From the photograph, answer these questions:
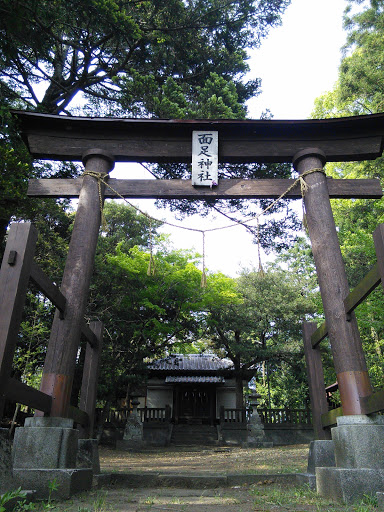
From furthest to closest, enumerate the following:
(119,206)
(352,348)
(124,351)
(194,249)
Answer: (119,206) < (194,249) < (124,351) < (352,348)

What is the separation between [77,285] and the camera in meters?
4.66

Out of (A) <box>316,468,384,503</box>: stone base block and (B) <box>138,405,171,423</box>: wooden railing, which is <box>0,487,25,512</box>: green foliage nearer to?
(A) <box>316,468,384,503</box>: stone base block

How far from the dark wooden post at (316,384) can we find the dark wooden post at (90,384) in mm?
3014

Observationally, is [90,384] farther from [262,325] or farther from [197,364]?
[197,364]

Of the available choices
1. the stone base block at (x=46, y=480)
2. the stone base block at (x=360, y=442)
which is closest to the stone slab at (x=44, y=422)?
the stone base block at (x=46, y=480)

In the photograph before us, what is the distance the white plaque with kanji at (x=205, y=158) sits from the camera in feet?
18.3

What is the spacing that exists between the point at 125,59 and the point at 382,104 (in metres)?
9.08

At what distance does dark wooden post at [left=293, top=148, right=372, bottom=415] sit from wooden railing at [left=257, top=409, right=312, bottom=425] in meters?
15.5

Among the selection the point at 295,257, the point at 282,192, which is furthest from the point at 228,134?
the point at 295,257

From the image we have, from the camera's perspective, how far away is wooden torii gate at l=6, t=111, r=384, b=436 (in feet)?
16.4

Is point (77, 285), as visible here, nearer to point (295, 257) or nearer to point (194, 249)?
point (194, 249)

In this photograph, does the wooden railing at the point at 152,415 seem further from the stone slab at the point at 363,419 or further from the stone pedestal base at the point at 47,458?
the stone slab at the point at 363,419

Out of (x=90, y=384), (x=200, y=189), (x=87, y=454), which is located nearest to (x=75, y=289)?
(x=90, y=384)

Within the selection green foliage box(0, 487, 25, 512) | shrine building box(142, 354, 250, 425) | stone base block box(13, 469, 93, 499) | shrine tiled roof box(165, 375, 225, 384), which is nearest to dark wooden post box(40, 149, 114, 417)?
stone base block box(13, 469, 93, 499)
